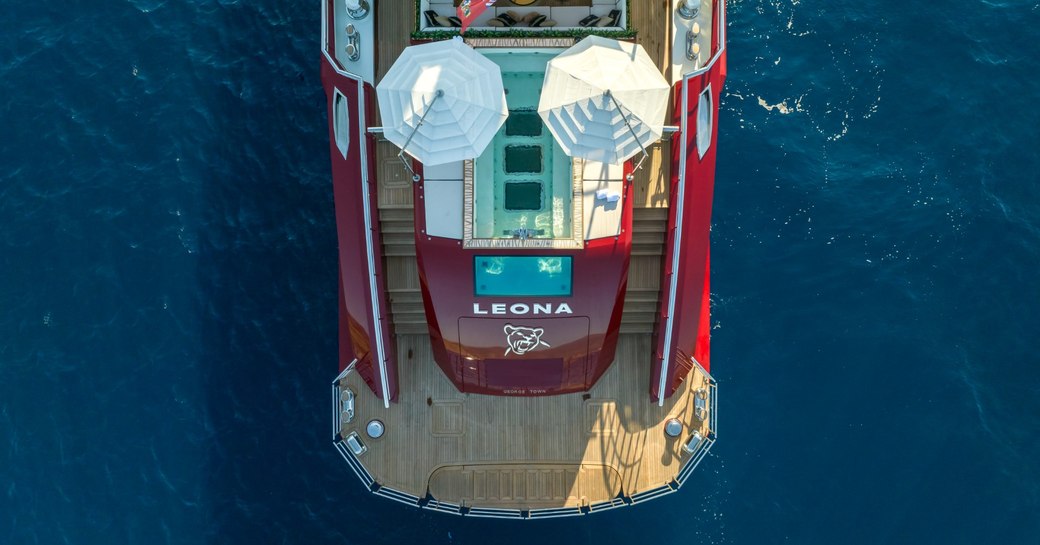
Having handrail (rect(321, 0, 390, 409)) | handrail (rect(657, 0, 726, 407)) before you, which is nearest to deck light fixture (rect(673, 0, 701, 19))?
handrail (rect(657, 0, 726, 407))

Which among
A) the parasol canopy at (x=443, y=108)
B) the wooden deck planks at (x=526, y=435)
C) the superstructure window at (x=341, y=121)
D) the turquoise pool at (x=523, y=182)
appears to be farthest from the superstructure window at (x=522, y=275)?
the superstructure window at (x=341, y=121)

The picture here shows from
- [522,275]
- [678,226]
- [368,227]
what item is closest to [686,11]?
[678,226]

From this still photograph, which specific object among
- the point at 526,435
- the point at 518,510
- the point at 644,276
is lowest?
the point at 518,510

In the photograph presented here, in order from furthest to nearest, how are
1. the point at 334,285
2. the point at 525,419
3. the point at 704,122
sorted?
1. the point at 334,285
2. the point at 525,419
3. the point at 704,122

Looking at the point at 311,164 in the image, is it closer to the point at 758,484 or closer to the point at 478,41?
the point at 478,41

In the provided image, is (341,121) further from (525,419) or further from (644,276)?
(525,419)

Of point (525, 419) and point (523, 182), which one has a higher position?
point (523, 182)

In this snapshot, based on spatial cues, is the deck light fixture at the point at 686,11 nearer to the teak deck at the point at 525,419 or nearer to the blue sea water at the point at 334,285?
the teak deck at the point at 525,419
